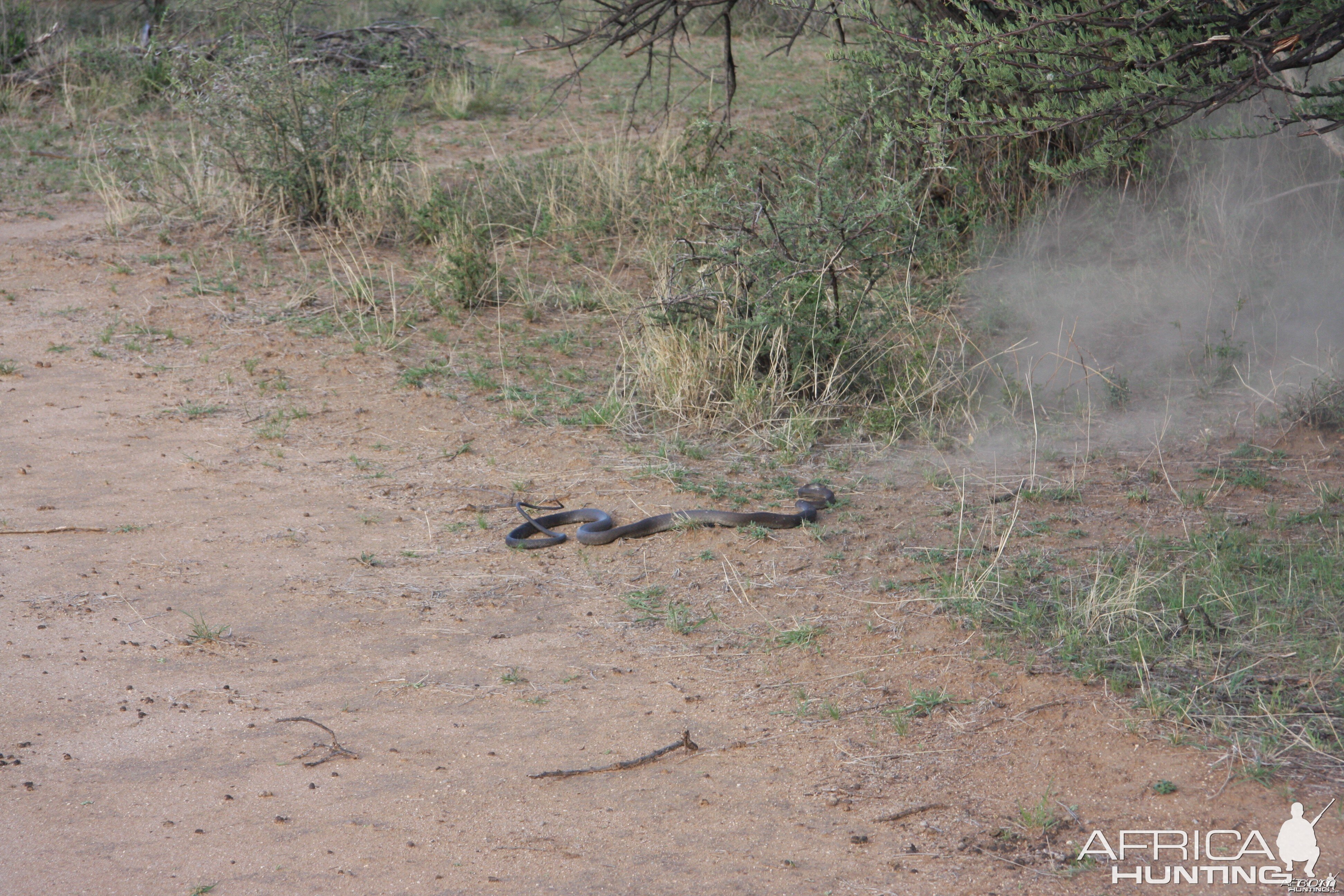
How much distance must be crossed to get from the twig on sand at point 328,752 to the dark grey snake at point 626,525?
4.53ft

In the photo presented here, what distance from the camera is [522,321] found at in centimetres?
694

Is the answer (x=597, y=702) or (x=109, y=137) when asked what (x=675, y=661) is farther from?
(x=109, y=137)

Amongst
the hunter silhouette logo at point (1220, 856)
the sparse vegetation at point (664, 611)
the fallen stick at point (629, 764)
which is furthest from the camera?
the sparse vegetation at point (664, 611)

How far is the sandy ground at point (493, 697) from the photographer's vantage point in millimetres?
2486

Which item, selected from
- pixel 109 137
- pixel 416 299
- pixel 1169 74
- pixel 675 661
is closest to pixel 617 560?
pixel 675 661

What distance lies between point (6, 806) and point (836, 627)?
2344mm

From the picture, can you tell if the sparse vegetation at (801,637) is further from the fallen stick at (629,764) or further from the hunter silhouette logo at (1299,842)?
the hunter silhouette logo at (1299,842)

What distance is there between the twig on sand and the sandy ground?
2cm

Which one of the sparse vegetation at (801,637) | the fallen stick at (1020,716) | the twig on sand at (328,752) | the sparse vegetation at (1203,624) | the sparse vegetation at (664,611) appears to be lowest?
the sparse vegetation at (664,611)

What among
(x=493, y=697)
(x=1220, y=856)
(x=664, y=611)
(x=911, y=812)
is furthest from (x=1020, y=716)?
(x=493, y=697)

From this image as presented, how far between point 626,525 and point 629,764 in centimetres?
159

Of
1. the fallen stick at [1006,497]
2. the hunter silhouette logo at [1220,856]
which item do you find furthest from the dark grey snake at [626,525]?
the hunter silhouette logo at [1220,856]

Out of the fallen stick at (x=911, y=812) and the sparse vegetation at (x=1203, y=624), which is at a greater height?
the sparse vegetation at (x=1203, y=624)

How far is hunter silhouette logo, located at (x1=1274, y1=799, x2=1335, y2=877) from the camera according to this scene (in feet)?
7.75
